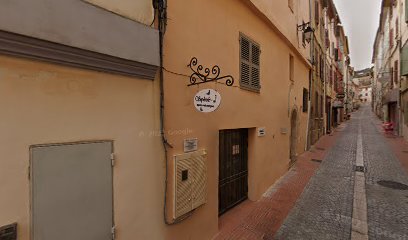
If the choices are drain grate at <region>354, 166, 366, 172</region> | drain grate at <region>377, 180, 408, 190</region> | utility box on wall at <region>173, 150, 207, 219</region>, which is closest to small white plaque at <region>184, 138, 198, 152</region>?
utility box on wall at <region>173, 150, 207, 219</region>

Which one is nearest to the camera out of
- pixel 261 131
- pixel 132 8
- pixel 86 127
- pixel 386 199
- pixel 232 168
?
pixel 86 127

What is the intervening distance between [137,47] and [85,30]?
2.45 ft

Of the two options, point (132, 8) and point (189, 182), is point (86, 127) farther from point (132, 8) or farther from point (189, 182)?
point (189, 182)

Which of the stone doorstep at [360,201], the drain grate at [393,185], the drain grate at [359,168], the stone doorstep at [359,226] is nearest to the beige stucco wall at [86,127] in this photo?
the stone doorstep at [359,226]

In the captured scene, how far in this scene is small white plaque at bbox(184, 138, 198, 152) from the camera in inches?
179

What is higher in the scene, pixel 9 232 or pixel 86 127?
pixel 86 127

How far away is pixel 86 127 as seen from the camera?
9.78 ft

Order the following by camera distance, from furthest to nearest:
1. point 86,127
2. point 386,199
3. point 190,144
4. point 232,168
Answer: point 386,199, point 232,168, point 190,144, point 86,127

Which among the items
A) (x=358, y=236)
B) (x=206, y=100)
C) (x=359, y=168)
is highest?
(x=206, y=100)

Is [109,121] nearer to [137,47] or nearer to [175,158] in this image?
[137,47]

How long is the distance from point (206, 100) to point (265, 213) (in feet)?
13.1

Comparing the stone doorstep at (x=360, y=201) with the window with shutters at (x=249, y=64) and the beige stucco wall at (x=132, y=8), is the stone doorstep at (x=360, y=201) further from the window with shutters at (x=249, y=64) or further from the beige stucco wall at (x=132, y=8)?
the beige stucco wall at (x=132, y=8)

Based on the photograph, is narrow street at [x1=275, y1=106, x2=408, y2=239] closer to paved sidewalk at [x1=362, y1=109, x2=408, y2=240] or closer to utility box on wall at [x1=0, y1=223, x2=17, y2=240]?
paved sidewalk at [x1=362, y1=109, x2=408, y2=240]

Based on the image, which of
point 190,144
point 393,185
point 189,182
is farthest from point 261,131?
point 393,185
